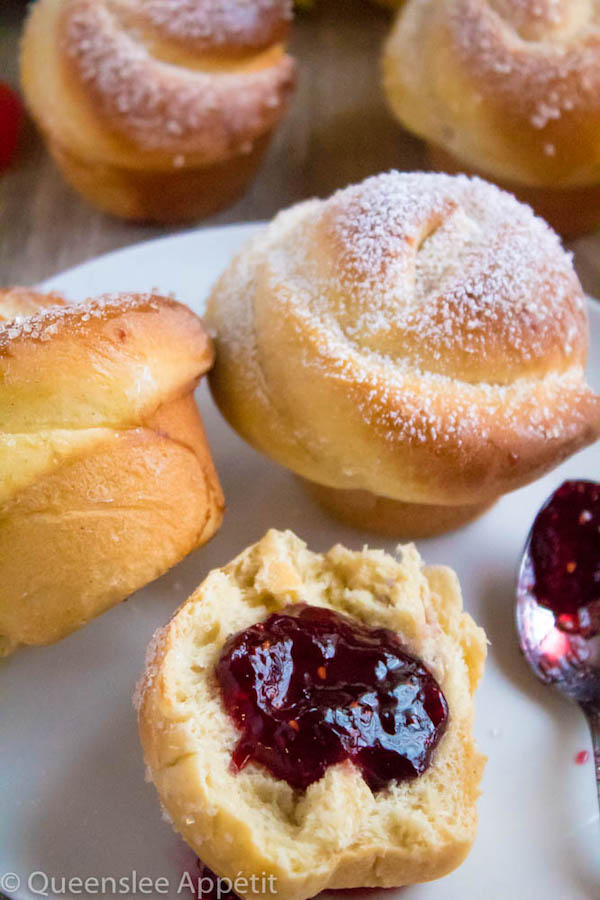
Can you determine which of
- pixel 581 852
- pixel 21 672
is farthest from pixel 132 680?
pixel 581 852

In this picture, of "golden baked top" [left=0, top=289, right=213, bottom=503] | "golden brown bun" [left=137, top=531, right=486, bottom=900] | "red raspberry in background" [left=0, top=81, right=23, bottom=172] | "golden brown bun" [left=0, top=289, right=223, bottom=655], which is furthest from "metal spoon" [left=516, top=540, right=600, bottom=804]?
"red raspberry in background" [left=0, top=81, right=23, bottom=172]

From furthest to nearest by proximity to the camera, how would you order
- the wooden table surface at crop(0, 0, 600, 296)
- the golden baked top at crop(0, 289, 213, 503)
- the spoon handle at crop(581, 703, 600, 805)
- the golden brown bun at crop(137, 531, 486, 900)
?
the wooden table surface at crop(0, 0, 600, 296) → the spoon handle at crop(581, 703, 600, 805) → the golden baked top at crop(0, 289, 213, 503) → the golden brown bun at crop(137, 531, 486, 900)

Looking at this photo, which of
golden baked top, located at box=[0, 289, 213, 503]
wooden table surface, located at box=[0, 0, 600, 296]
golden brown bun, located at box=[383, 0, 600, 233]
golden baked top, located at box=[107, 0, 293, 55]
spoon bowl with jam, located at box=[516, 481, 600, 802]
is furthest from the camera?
wooden table surface, located at box=[0, 0, 600, 296]

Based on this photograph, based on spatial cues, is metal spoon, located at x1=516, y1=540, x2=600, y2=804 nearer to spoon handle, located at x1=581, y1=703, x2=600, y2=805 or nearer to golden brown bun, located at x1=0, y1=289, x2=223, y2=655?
spoon handle, located at x1=581, y1=703, x2=600, y2=805

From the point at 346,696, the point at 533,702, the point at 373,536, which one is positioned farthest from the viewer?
the point at 373,536

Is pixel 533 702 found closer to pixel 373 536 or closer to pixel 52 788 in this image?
pixel 373 536

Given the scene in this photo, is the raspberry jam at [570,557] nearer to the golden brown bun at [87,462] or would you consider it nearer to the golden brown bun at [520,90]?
the golden brown bun at [87,462]
